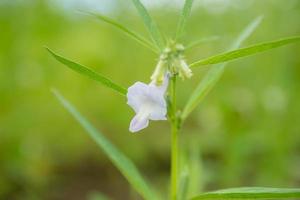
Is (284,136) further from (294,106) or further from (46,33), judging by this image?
(46,33)

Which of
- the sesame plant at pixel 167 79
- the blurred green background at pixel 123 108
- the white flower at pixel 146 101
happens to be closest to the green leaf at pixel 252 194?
the sesame plant at pixel 167 79

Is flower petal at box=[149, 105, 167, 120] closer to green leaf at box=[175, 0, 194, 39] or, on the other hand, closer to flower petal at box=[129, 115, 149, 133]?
flower petal at box=[129, 115, 149, 133]

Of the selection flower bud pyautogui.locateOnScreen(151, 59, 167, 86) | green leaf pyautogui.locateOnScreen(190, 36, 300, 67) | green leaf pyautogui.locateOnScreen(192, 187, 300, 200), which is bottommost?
green leaf pyautogui.locateOnScreen(192, 187, 300, 200)

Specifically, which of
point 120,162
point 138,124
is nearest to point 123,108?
point 120,162

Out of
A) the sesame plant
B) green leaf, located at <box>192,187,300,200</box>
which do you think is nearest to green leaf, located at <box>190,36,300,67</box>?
the sesame plant

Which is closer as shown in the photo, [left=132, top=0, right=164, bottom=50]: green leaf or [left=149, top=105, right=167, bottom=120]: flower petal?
[left=149, top=105, right=167, bottom=120]: flower petal

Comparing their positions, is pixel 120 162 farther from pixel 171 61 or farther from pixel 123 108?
pixel 123 108

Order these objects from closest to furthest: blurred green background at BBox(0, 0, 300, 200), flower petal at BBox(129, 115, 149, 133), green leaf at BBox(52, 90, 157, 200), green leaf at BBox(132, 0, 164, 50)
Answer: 1. flower petal at BBox(129, 115, 149, 133)
2. green leaf at BBox(132, 0, 164, 50)
3. green leaf at BBox(52, 90, 157, 200)
4. blurred green background at BBox(0, 0, 300, 200)

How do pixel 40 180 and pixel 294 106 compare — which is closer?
pixel 294 106

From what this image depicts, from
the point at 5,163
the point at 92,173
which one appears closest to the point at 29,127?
the point at 5,163
